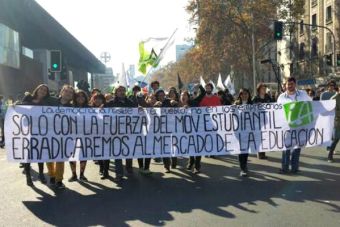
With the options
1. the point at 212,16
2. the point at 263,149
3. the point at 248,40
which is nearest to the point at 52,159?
the point at 263,149

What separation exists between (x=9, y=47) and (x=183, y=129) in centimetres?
3224

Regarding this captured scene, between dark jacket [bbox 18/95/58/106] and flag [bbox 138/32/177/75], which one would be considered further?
flag [bbox 138/32/177/75]

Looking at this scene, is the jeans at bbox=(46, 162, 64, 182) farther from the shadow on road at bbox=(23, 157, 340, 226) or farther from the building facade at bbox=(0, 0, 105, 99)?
the building facade at bbox=(0, 0, 105, 99)

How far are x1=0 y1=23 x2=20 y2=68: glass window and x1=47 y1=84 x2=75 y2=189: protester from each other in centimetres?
2865

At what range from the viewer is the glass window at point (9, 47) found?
37.9 m

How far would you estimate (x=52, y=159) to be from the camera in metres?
9.37

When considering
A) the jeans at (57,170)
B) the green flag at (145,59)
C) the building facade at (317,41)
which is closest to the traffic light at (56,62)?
the green flag at (145,59)

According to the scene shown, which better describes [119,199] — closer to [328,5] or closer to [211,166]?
[211,166]

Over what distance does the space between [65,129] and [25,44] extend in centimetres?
4431

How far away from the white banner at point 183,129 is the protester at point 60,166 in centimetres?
32

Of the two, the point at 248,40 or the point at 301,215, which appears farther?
the point at 248,40

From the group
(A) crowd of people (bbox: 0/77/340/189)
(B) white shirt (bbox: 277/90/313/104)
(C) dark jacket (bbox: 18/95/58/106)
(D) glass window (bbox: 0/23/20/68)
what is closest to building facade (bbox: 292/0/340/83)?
(D) glass window (bbox: 0/23/20/68)

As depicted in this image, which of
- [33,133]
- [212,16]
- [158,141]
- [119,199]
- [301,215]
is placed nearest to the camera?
[301,215]

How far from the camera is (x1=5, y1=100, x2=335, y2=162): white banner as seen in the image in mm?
9656
